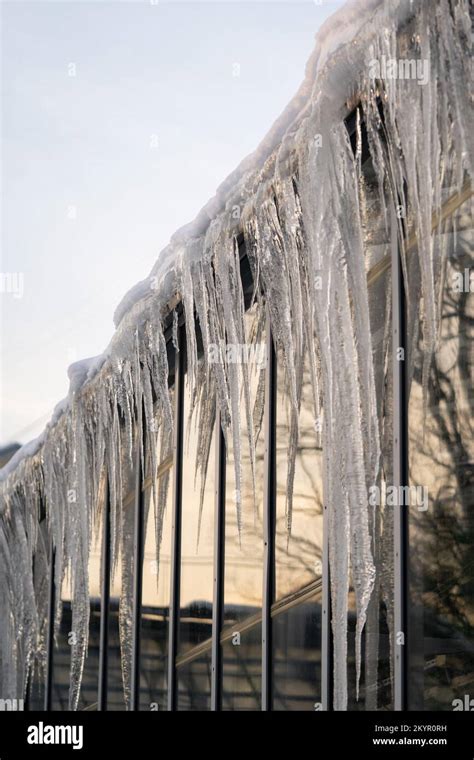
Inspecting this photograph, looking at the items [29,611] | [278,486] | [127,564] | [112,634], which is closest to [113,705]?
[112,634]

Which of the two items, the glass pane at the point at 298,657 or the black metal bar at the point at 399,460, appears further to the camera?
the glass pane at the point at 298,657

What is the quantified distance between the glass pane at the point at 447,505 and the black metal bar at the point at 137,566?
3.33 metres

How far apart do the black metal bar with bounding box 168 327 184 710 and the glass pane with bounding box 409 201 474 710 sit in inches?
105

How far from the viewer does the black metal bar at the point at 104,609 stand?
25.7ft

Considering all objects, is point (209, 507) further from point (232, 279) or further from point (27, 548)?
point (27, 548)

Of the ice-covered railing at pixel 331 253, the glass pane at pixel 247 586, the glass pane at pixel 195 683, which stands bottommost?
the glass pane at pixel 195 683

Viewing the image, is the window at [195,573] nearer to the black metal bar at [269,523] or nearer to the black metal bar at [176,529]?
the black metal bar at [176,529]

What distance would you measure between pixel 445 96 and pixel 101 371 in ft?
13.2

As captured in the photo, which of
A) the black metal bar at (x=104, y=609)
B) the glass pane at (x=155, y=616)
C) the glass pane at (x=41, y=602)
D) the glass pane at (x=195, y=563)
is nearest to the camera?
the glass pane at (x=195, y=563)

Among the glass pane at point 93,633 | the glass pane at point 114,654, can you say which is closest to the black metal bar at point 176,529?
the glass pane at point 114,654

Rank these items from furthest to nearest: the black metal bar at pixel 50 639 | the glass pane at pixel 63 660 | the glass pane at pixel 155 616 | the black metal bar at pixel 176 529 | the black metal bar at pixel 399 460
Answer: the black metal bar at pixel 50 639 < the glass pane at pixel 63 660 < the glass pane at pixel 155 616 < the black metal bar at pixel 176 529 < the black metal bar at pixel 399 460

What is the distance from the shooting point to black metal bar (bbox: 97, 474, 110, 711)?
7.83 meters

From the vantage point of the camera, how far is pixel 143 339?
658 cm

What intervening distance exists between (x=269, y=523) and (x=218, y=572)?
806 mm
